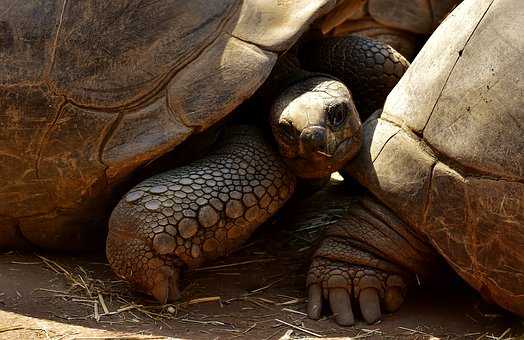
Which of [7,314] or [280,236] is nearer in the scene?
[7,314]

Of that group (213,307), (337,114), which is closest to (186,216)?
(213,307)

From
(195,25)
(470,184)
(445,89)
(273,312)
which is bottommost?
(273,312)

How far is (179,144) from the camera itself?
4.45 m

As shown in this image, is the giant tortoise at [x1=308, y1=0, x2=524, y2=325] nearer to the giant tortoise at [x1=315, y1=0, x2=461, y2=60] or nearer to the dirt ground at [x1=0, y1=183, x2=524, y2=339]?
the dirt ground at [x1=0, y1=183, x2=524, y2=339]

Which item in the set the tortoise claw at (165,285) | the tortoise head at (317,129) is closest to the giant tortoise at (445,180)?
the tortoise head at (317,129)

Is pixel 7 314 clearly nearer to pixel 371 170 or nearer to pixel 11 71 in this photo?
pixel 11 71

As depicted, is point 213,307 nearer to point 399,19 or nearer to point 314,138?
point 314,138

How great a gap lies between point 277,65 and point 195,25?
56cm

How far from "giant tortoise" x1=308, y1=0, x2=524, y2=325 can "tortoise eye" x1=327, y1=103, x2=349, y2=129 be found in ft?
0.60

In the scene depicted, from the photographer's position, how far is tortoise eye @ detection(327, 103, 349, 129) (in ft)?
13.9

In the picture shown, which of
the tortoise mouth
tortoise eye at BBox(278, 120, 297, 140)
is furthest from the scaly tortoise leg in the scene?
tortoise eye at BBox(278, 120, 297, 140)

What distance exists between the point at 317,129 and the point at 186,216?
696mm

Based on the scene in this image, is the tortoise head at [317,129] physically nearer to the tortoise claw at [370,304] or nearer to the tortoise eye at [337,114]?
the tortoise eye at [337,114]

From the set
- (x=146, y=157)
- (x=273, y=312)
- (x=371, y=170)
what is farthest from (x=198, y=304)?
(x=371, y=170)
